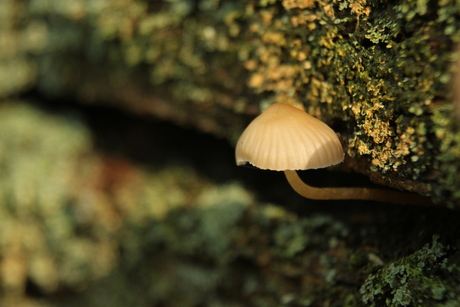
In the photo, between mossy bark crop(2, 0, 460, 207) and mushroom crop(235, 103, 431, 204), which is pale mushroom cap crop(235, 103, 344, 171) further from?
mossy bark crop(2, 0, 460, 207)

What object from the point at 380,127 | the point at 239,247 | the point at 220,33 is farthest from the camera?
the point at 239,247

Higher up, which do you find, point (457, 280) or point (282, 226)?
point (457, 280)

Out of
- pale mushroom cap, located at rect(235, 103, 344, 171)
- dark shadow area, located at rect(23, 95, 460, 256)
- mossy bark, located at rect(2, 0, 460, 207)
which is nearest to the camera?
mossy bark, located at rect(2, 0, 460, 207)

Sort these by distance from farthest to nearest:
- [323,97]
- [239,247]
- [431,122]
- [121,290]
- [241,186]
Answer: [121,290] < [241,186] < [239,247] < [323,97] < [431,122]

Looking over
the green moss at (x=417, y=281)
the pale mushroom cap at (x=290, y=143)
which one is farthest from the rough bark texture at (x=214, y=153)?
the pale mushroom cap at (x=290, y=143)

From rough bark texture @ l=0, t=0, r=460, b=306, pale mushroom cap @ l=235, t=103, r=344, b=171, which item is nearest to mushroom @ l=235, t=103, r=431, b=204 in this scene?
pale mushroom cap @ l=235, t=103, r=344, b=171

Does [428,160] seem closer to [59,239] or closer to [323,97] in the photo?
[323,97]

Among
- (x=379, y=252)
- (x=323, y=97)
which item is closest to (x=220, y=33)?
(x=323, y=97)

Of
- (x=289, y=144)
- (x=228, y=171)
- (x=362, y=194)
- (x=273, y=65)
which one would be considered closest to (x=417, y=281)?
(x=362, y=194)
